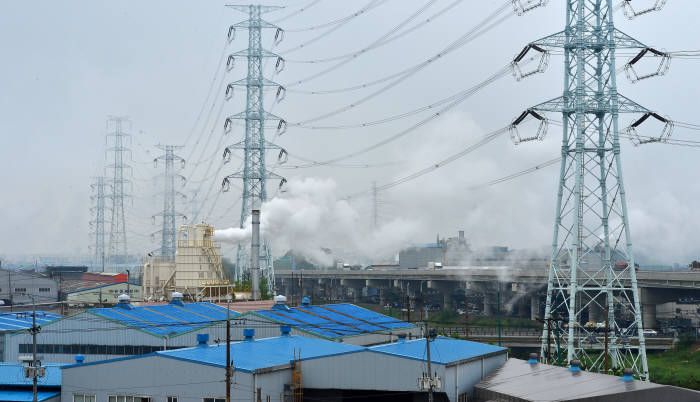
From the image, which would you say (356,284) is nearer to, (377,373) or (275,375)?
(377,373)

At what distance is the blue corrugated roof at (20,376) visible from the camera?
36469 millimetres

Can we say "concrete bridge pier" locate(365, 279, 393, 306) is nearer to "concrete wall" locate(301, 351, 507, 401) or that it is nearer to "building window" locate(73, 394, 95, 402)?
"concrete wall" locate(301, 351, 507, 401)

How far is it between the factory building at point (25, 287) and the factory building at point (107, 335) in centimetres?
5874

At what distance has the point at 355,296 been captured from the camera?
15012 centimetres

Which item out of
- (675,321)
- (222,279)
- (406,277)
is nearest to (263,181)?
(222,279)

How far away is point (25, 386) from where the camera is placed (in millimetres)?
36594

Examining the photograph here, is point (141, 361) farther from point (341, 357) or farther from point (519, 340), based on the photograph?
point (519, 340)

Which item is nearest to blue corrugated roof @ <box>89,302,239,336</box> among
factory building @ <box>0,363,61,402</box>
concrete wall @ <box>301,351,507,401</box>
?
factory building @ <box>0,363,61,402</box>

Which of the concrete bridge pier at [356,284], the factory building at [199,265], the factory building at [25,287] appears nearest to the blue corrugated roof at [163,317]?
the factory building at [199,265]

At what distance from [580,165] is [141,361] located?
24.5 m

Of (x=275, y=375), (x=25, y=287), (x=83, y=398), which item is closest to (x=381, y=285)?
(x=25, y=287)

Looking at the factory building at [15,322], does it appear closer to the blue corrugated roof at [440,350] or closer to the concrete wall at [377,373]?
the concrete wall at [377,373]

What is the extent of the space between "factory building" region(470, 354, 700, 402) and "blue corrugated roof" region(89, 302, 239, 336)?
1810cm

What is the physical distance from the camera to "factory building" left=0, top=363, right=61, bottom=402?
35.3 m
